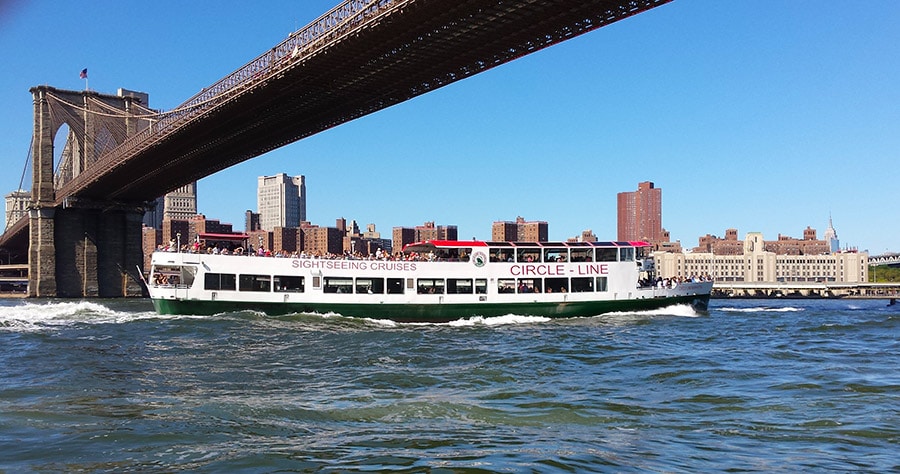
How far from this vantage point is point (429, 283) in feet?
112

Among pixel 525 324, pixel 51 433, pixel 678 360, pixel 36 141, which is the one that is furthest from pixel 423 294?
pixel 36 141

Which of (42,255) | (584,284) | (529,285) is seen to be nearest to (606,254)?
(584,284)

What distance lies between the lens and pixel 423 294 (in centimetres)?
3397

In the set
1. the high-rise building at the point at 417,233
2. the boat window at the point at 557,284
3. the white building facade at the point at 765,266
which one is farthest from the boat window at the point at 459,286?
the white building facade at the point at 765,266

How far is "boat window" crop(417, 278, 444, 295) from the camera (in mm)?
34125

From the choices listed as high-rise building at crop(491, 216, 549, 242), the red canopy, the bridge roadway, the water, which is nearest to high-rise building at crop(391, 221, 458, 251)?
high-rise building at crop(491, 216, 549, 242)

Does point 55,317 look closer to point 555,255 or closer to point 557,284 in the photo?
point 557,284

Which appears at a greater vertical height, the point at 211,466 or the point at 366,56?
the point at 366,56

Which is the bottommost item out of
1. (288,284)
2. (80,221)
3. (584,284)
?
(584,284)

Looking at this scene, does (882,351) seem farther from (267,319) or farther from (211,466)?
(267,319)

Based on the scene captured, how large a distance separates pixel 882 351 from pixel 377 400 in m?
15.2

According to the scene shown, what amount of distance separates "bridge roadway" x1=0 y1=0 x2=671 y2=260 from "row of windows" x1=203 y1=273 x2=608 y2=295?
36.4 feet

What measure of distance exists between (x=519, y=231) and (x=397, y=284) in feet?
374

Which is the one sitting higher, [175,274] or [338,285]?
Result: [175,274]
